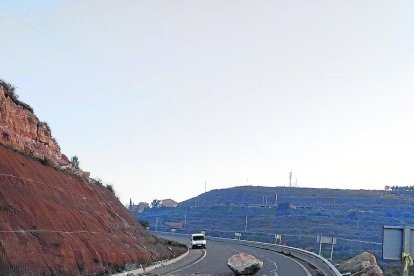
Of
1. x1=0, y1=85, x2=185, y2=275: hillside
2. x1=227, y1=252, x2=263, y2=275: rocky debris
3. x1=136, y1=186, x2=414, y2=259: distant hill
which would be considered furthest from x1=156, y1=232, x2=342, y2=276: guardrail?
x1=136, y1=186, x2=414, y2=259: distant hill

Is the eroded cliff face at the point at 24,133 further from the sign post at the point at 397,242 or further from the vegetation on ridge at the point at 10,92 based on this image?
the sign post at the point at 397,242

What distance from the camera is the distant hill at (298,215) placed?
4198 inches

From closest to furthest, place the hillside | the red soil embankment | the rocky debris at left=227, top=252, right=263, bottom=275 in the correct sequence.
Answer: the red soil embankment → the hillside → the rocky debris at left=227, top=252, right=263, bottom=275

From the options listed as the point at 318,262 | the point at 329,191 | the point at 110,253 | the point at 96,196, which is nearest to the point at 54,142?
the point at 96,196

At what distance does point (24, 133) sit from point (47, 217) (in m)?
11.3

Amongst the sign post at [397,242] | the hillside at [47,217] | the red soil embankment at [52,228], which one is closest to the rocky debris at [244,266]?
the hillside at [47,217]

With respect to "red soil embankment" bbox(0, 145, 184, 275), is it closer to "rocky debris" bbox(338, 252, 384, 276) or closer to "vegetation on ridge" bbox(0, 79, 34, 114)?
"vegetation on ridge" bbox(0, 79, 34, 114)

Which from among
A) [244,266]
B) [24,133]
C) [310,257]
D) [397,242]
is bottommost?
[310,257]

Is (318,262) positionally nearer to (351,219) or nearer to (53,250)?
(53,250)

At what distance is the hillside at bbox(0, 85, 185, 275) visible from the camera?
20406 mm

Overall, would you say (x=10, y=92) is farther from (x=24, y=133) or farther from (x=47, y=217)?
(x=47, y=217)

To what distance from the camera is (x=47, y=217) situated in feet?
80.5

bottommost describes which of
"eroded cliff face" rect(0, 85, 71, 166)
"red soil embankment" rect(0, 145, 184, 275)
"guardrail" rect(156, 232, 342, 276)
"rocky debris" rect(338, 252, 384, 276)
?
"guardrail" rect(156, 232, 342, 276)

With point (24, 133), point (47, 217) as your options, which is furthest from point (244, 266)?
point (24, 133)
